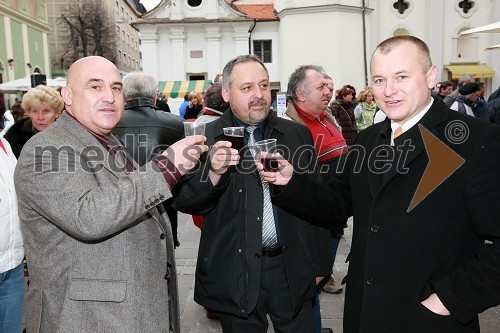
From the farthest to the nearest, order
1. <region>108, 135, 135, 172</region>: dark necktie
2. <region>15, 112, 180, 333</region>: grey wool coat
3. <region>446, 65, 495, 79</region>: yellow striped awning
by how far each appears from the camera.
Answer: <region>446, 65, 495, 79</region>: yellow striped awning < <region>108, 135, 135, 172</region>: dark necktie < <region>15, 112, 180, 333</region>: grey wool coat

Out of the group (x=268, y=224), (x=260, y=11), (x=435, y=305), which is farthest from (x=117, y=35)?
(x=435, y=305)

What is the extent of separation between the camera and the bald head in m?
2.19

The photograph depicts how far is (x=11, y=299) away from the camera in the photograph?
2.91 m

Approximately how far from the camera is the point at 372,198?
2238mm

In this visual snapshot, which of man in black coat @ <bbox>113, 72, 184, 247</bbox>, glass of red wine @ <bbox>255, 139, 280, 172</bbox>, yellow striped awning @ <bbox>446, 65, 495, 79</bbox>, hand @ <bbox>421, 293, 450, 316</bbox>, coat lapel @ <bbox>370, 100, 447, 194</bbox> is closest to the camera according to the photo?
hand @ <bbox>421, 293, 450, 316</bbox>

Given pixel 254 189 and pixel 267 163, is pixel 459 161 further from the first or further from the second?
pixel 254 189

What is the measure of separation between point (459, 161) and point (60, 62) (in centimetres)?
5213

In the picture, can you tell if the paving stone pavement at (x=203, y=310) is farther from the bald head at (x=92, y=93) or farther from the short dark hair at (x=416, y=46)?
the short dark hair at (x=416, y=46)

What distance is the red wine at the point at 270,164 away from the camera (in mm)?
2379

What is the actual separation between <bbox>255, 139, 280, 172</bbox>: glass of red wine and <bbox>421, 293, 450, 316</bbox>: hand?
3.18 ft

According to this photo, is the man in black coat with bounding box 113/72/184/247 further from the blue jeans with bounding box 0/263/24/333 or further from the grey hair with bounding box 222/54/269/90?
the blue jeans with bounding box 0/263/24/333

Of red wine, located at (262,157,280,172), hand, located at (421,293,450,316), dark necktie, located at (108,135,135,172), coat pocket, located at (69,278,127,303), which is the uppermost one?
dark necktie, located at (108,135,135,172)

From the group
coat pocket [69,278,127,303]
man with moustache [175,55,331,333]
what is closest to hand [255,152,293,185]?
man with moustache [175,55,331,333]

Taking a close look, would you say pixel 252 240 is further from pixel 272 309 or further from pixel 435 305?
pixel 435 305
